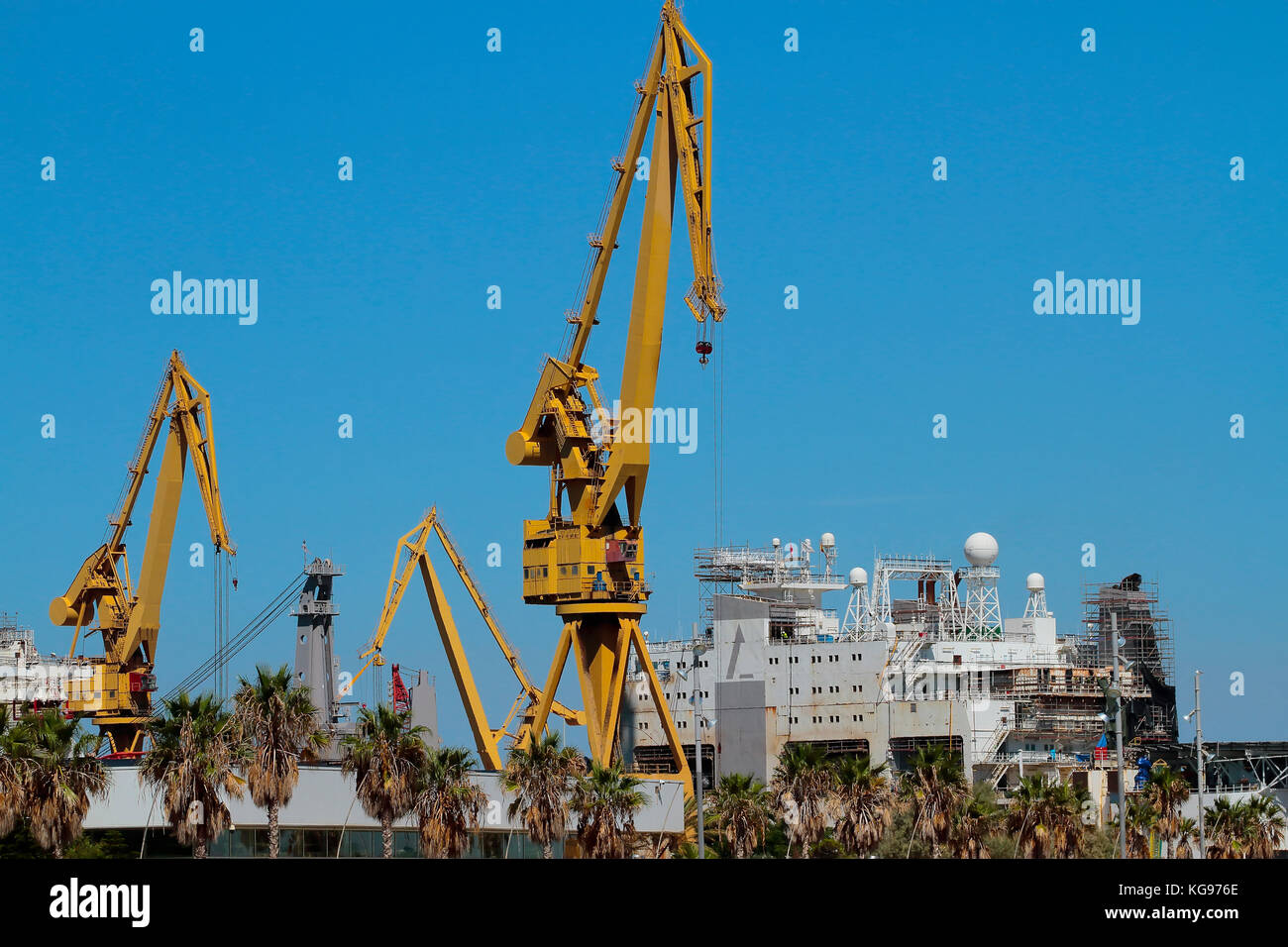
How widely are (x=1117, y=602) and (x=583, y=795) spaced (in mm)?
61961

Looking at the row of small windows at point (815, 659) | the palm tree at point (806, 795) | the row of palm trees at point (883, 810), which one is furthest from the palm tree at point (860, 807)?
the row of small windows at point (815, 659)

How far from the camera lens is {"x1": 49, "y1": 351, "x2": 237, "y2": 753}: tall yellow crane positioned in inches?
3735

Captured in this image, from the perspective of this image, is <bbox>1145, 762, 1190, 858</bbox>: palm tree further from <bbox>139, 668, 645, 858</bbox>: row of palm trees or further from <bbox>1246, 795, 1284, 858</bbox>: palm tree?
<bbox>139, 668, 645, 858</bbox>: row of palm trees

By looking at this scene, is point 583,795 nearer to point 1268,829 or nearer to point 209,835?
point 209,835

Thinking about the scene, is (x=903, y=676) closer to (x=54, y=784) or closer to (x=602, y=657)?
(x=602, y=657)

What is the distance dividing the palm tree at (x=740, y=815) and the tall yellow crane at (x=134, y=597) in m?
48.2

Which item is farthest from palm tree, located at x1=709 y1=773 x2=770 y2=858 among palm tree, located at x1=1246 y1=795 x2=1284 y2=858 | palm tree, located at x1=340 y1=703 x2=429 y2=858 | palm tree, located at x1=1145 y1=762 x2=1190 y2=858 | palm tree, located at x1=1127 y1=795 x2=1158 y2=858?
palm tree, located at x1=1246 y1=795 x2=1284 y2=858

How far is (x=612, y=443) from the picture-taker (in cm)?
6912

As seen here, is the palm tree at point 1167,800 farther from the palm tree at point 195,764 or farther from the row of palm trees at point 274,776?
the palm tree at point 195,764

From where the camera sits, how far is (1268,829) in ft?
208

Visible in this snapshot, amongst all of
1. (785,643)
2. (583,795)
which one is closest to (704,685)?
(785,643)

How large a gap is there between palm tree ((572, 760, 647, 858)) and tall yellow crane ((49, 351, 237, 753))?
49812 millimetres

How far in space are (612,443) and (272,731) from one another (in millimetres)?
26323
